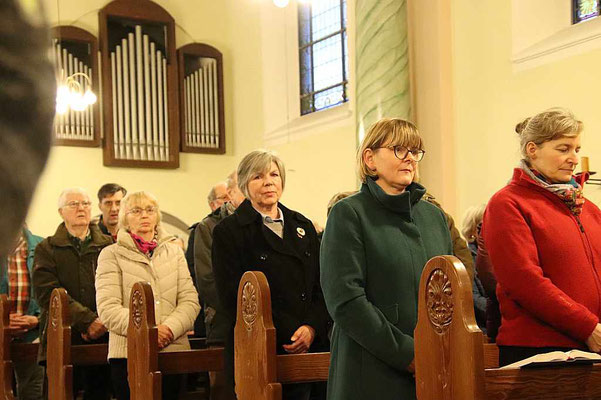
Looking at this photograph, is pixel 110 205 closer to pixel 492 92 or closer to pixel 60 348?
pixel 60 348

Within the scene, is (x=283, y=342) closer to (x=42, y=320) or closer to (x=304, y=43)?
(x=42, y=320)

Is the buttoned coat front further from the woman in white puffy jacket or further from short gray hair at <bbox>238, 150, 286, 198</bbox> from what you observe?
the woman in white puffy jacket

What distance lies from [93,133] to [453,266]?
10.9 metres

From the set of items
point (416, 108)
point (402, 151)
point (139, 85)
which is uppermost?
point (139, 85)

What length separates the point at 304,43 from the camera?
1241 cm

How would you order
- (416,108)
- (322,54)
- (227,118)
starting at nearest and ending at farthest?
(416,108) → (322,54) → (227,118)

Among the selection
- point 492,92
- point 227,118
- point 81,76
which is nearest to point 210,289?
point 492,92

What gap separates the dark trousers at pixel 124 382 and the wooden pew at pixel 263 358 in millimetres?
1067

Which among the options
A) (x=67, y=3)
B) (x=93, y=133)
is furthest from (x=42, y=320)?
(x=67, y=3)

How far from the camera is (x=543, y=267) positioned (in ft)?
10.1

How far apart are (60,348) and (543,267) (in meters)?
3.05

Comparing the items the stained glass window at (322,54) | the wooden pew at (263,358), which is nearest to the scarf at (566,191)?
the wooden pew at (263,358)

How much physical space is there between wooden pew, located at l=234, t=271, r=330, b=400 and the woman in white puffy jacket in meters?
1.02

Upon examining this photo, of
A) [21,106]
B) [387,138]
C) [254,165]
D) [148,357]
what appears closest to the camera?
[21,106]
